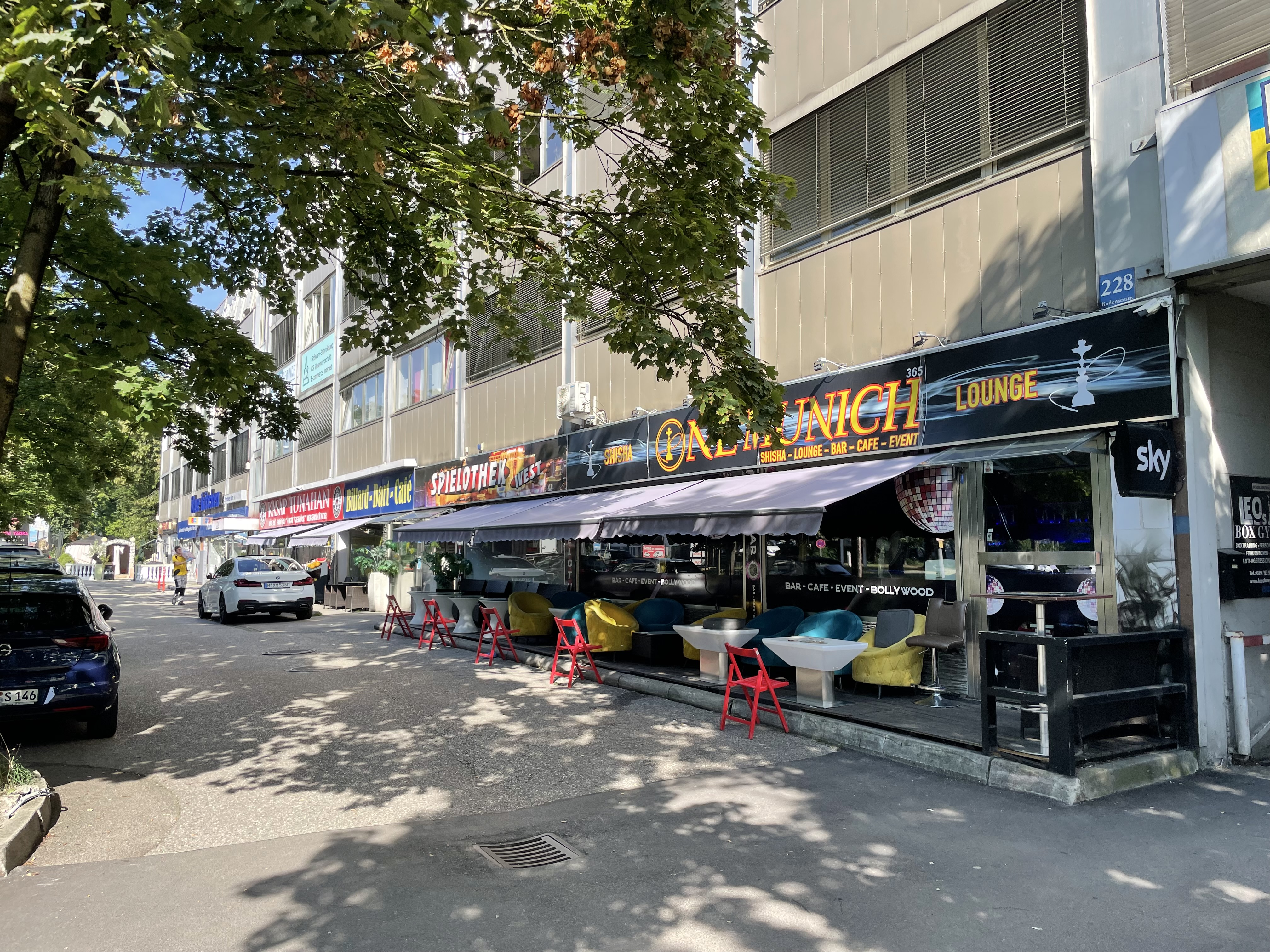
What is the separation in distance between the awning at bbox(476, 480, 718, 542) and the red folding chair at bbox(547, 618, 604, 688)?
3.78ft

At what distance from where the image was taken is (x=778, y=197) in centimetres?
1162

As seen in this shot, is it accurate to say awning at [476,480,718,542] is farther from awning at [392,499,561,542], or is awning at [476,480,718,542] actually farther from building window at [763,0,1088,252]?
building window at [763,0,1088,252]

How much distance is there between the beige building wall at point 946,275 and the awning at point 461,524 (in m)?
5.52

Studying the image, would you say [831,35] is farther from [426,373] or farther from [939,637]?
[426,373]

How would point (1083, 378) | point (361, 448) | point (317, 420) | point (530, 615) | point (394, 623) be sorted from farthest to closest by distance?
point (317, 420) → point (361, 448) → point (394, 623) → point (530, 615) → point (1083, 378)

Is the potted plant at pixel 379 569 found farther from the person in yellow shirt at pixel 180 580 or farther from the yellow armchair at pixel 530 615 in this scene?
the yellow armchair at pixel 530 615

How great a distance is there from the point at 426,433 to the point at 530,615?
999 centimetres

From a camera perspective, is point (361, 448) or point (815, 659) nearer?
point (815, 659)

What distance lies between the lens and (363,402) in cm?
2733

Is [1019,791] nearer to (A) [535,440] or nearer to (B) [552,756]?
(B) [552,756]

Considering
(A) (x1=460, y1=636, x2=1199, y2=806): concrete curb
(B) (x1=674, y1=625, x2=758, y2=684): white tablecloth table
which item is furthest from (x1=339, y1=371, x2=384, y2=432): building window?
(A) (x1=460, y1=636, x2=1199, y2=806): concrete curb

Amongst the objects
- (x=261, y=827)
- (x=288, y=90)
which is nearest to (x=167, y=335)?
(x=288, y=90)

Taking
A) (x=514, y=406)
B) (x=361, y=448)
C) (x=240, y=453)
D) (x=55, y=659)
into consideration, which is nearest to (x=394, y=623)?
(x=514, y=406)

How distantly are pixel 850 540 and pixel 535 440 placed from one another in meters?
8.56
